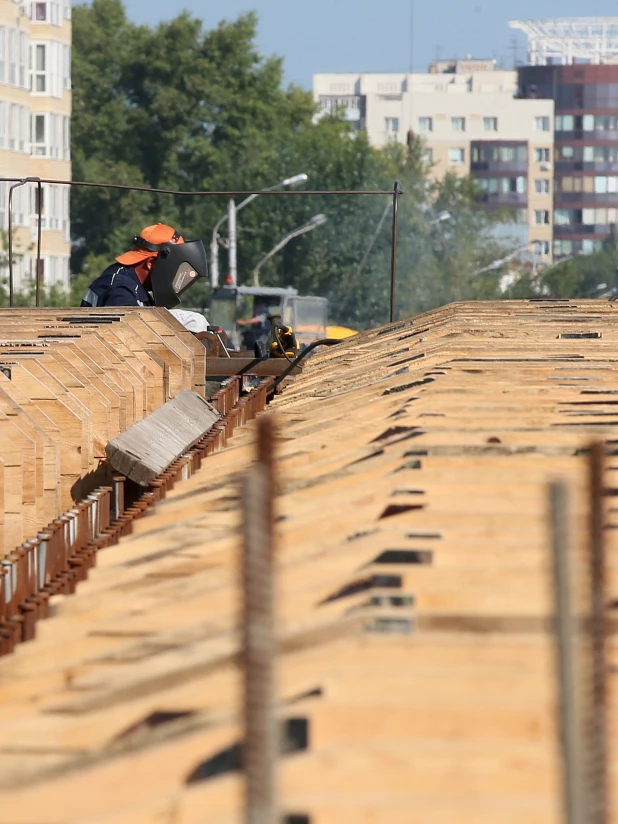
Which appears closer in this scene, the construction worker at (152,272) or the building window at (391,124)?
the construction worker at (152,272)

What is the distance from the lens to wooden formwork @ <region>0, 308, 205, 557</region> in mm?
7352

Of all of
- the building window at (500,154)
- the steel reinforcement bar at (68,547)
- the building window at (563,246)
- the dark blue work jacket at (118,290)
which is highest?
the building window at (500,154)

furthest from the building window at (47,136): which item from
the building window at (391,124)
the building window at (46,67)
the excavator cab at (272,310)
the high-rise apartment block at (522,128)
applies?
the building window at (391,124)

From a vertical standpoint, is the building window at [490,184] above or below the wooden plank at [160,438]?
above

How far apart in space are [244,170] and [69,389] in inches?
3086

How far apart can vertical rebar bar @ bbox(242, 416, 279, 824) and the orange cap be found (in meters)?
10.8

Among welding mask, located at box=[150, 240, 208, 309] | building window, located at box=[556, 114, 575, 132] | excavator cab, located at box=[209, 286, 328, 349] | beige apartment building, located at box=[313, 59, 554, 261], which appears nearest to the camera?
welding mask, located at box=[150, 240, 208, 309]

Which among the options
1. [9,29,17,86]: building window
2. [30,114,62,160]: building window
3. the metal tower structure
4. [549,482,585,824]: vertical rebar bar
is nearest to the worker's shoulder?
[549,482,585,824]: vertical rebar bar

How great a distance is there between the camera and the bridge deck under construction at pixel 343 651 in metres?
3.02

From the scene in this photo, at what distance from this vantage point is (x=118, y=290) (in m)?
13.7

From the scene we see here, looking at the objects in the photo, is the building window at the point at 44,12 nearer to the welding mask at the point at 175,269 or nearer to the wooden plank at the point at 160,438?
the welding mask at the point at 175,269

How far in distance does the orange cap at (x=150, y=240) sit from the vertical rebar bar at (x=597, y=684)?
35.6 ft

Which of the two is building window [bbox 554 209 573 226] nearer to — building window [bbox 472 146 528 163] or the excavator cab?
building window [bbox 472 146 528 163]

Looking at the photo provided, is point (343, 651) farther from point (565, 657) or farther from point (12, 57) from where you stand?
point (12, 57)
